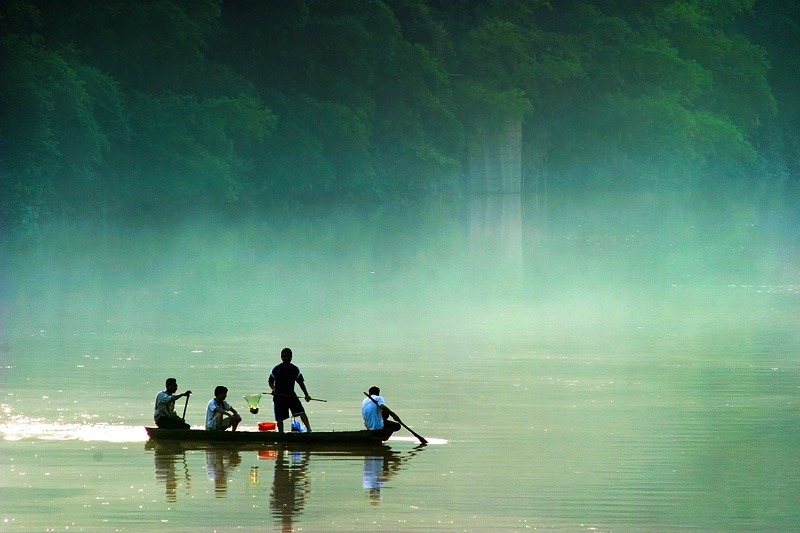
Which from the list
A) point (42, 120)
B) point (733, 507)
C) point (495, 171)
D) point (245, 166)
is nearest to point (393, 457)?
point (733, 507)

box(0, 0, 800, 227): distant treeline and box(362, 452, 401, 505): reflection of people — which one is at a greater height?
box(0, 0, 800, 227): distant treeline

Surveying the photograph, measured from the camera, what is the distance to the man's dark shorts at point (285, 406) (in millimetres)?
19828

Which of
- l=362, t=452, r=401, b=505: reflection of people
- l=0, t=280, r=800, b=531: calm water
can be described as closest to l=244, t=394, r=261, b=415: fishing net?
l=0, t=280, r=800, b=531: calm water

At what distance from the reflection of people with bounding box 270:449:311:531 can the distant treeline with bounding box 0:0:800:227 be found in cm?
4303

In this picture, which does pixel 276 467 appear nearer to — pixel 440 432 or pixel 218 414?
pixel 218 414

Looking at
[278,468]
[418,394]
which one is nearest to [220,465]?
[278,468]

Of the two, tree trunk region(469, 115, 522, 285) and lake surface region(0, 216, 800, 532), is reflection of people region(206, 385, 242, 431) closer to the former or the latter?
lake surface region(0, 216, 800, 532)

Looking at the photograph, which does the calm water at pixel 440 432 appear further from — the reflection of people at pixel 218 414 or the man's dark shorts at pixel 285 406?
the man's dark shorts at pixel 285 406

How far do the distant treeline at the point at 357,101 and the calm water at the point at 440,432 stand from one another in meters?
32.6

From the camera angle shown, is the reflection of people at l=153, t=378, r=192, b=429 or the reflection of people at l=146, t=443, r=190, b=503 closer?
the reflection of people at l=146, t=443, r=190, b=503

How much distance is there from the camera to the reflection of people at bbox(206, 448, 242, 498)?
676 inches

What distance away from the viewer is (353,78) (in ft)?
267

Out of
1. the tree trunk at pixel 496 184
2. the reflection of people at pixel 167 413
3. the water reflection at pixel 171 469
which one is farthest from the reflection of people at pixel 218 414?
the tree trunk at pixel 496 184

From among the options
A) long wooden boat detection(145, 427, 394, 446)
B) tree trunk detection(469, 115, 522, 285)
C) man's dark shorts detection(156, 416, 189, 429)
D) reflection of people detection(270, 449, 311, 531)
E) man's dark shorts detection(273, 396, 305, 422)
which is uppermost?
tree trunk detection(469, 115, 522, 285)
